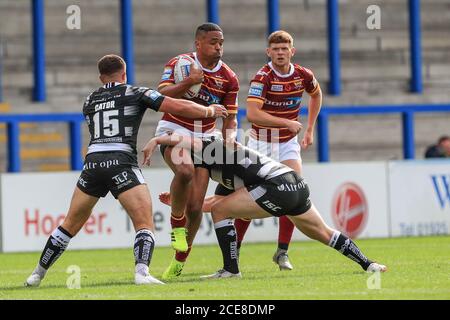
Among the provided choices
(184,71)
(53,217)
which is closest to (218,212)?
(184,71)

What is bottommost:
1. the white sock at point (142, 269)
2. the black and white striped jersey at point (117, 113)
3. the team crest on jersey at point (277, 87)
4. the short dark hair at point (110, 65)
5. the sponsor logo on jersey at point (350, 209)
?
the sponsor logo on jersey at point (350, 209)

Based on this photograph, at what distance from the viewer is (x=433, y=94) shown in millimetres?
20938

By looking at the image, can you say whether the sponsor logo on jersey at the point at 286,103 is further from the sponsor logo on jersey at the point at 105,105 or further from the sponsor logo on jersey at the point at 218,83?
the sponsor logo on jersey at the point at 105,105

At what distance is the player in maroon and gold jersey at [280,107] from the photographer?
10.6 m

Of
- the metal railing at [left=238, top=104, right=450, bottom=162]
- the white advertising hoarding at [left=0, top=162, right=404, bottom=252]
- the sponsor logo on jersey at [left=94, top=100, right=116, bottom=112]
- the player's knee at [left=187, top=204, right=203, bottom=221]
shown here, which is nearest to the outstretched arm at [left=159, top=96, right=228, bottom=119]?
the sponsor logo on jersey at [left=94, top=100, right=116, bottom=112]

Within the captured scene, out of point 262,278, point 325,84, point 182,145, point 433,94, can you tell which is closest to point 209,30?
point 182,145

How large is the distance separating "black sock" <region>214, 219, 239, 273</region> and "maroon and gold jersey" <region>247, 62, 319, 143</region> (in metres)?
1.64

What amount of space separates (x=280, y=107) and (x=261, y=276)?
1.89 meters

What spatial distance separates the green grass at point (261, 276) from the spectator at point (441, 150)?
3261 millimetres

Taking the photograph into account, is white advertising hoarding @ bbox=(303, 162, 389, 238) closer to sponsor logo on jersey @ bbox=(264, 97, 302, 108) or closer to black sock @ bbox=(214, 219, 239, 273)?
sponsor logo on jersey @ bbox=(264, 97, 302, 108)

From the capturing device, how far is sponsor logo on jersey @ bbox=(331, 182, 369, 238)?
53.1ft

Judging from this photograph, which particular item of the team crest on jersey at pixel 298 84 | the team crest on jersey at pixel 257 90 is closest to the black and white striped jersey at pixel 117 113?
the team crest on jersey at pixel 257 90

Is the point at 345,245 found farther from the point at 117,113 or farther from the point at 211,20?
the point at 211,20
